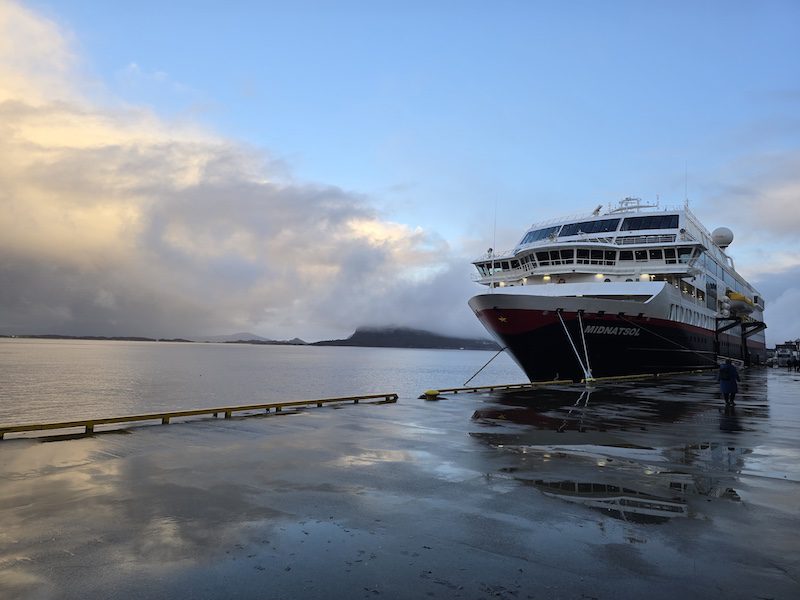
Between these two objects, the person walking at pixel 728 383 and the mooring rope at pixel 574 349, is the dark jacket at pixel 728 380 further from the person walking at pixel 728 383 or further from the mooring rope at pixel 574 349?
the mooring rope at pixel 574 349

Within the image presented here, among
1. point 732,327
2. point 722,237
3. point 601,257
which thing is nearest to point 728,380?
point 601,257

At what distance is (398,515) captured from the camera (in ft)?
20.9

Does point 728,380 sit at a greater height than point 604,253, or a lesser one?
lesser

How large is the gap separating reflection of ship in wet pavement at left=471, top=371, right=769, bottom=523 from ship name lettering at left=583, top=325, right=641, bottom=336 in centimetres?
734

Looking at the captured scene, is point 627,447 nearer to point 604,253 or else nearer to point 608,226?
point 604,253

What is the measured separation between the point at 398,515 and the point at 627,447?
A: 6.75 m

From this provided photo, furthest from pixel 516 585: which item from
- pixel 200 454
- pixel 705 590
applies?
pixel 200 454

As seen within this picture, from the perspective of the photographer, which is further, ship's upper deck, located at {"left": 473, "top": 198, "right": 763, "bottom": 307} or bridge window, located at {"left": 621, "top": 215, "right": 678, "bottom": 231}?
bridge window, located at {"left": 621, "top": 215, "right": 678, "bottom": 231}

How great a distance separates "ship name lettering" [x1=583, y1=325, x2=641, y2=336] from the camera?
2798 cm

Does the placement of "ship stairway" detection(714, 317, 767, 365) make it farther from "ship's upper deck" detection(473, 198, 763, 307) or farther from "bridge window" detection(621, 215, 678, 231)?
"bridge window" detection(621, 215, 678, 231)

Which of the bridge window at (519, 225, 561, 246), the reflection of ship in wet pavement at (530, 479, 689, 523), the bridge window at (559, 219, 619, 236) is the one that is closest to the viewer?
the reflection of ship in wet pavement at (530, 479, 689, 523)

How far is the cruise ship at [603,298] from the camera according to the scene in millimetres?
27781

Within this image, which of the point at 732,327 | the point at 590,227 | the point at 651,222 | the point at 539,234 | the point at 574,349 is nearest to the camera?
the point at 574,349

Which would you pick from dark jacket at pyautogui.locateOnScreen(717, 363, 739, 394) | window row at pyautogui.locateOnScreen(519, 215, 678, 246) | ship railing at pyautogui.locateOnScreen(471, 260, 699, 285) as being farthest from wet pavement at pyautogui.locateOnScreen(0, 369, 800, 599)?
window row at pyautogui.locateOnScreen(519, 215, 678, 246)
